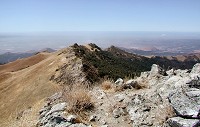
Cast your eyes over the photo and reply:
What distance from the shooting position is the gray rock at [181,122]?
7.16m

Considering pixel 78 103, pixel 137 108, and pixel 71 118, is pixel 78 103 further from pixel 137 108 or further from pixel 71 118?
pixel 137 108

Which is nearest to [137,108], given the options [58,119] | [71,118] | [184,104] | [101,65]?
[184,104]

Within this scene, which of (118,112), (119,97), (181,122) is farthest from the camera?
(119,97)

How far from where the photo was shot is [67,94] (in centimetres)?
1135

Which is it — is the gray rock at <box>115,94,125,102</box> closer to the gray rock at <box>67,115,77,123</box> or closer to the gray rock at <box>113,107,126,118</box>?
the gray rock at <box>113,107,126,118</box>

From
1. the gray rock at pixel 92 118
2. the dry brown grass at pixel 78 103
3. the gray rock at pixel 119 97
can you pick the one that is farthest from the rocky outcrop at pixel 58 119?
the gray rock at pixel 119 97

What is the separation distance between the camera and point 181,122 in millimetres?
7461

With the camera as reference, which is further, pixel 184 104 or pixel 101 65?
pixel 101 65

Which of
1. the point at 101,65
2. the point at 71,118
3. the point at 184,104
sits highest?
the point at 184,104

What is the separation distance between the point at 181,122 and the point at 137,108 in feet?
9.17

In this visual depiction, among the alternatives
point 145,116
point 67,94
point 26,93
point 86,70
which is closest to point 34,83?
point 26,93

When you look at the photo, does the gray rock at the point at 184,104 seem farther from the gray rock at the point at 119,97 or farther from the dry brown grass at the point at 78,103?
the dry brown grass at the point at 78,103

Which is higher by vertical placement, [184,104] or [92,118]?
[184,104]

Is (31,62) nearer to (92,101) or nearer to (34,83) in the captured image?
(34,83)
